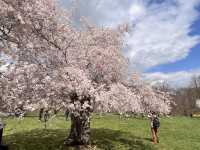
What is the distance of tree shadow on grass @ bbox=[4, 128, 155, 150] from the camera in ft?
76.8

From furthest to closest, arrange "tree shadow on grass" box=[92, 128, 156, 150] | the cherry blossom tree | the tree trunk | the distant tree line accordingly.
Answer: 1. the distant tree line
2. "tree shadow on grass" box=[92, 128, 156, 150]
3. the tree trunk
4. the cherry blossom tree

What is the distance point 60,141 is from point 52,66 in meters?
6.61

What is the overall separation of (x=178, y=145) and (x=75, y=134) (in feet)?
27.8

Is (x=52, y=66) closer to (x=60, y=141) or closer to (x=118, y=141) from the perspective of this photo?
(x=60, y=141)

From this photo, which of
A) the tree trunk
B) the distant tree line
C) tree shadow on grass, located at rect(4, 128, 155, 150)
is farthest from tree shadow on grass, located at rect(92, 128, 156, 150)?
the distant tree line

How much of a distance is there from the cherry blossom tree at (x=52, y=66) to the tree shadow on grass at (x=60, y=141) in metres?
3.25

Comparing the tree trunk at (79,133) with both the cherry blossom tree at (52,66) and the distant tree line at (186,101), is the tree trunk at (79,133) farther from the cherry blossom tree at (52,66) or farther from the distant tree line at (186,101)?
the distant tree line at (186,101)

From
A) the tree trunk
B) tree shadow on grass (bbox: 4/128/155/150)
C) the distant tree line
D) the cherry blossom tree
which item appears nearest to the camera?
the cherry blossom tree

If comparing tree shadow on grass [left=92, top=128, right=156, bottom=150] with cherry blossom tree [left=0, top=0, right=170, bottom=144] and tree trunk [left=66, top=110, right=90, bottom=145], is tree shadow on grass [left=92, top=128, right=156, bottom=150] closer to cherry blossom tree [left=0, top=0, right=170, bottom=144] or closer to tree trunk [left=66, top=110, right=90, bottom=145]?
tree trunk [left=66, top=110, right=90, bottom=145]

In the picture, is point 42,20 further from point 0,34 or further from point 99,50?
point 99,50

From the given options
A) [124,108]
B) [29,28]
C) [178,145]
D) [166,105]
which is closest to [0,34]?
[29,28]

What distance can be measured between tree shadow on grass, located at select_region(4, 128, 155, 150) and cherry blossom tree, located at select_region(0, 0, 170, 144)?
3248 millimetres

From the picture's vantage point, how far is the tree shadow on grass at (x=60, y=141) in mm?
23422

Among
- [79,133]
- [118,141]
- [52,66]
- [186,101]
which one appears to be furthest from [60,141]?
[186,101]
